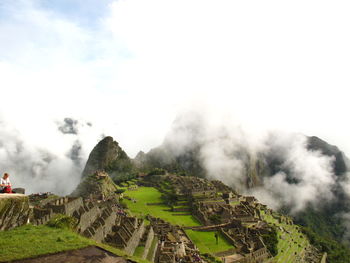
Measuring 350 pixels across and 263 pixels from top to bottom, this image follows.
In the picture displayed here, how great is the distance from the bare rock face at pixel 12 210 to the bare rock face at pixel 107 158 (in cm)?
9782

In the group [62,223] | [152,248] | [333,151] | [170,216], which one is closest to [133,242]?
[152,248]

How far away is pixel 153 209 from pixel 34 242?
43.2 meters

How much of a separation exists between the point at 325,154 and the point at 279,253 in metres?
160

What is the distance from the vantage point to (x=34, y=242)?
11.3m

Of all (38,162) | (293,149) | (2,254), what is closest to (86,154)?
(38,162)

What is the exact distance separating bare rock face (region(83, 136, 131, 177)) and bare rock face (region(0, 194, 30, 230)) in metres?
97.8

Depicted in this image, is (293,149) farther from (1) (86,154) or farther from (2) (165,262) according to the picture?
(2) (165,262)

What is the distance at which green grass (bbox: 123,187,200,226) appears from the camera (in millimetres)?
47397

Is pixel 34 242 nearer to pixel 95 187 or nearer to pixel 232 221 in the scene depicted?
pixel 232 221

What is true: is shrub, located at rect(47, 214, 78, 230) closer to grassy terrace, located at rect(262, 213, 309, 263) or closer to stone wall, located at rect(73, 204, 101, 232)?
stone wall, located at rect(73, 204, 101, 232)

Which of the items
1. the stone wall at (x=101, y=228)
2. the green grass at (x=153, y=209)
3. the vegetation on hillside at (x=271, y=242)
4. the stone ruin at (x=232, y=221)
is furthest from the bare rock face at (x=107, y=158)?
the stone wall at (x=101, y=228)

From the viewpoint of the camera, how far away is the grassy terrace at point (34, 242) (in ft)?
33.1

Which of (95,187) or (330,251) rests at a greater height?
(95,187)

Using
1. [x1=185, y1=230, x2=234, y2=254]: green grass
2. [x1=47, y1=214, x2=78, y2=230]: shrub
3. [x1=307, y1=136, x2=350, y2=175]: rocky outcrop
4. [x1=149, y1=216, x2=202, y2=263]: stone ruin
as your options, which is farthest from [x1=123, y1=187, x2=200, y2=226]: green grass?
[x1=307, y1=136, x2=350, y2=175]: rocky outcrop
